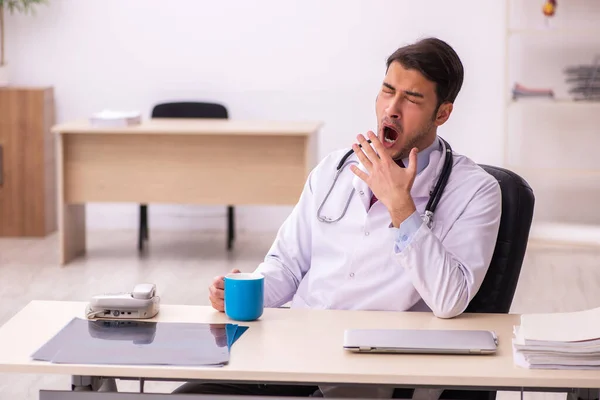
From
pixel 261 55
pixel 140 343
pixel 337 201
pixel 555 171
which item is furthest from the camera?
pixel 261 55

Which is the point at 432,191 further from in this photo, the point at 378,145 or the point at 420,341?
the point at 420,341

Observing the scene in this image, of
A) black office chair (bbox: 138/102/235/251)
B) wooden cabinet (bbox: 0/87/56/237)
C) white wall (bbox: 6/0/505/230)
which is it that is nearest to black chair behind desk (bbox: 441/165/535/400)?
black office chair (bbox: 138/102/235/251)

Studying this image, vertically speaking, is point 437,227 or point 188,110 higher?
point 188,110

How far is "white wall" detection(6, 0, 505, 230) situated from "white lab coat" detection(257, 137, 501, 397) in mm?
3744

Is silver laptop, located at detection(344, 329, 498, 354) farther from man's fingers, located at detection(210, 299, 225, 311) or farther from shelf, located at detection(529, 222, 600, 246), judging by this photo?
shelf, located at detection(529, 222, 600, 246)

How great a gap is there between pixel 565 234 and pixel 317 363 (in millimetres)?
4332

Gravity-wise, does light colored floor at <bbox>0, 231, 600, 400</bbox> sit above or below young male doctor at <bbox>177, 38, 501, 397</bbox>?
below

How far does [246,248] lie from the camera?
18.3 feet

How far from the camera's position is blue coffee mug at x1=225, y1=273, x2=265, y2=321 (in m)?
1.84

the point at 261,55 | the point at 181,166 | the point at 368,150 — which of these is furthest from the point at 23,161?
the point at 368,150

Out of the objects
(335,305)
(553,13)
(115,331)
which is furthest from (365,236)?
(553,13)

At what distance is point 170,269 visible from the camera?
16.4 feet

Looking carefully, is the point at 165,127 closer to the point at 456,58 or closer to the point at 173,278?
the point at 173,278

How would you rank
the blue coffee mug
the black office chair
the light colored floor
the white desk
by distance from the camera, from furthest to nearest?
the black office chair, the light colored floor, the blue coffee mug, the white desk
